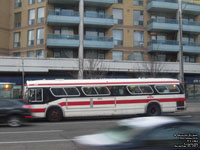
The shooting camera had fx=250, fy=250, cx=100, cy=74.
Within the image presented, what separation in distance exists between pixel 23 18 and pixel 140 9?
1659 centimetres

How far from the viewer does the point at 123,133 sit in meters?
4.97

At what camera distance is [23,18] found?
1366 inches

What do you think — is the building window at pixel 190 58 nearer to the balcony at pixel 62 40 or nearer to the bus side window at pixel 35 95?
the balcony at pixel 62 40

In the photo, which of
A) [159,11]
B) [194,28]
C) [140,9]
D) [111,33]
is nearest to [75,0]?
[111,33]

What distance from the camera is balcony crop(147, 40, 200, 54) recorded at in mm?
34312

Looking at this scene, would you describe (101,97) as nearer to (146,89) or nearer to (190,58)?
(146,89)

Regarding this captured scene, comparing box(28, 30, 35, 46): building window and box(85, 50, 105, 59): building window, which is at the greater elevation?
box(28, 30, 35, 46): building window

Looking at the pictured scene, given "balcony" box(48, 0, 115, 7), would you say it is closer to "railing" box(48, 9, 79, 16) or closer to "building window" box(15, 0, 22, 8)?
"railing" box(48, 9, 79, 16)

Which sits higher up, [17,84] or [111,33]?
[111,33]

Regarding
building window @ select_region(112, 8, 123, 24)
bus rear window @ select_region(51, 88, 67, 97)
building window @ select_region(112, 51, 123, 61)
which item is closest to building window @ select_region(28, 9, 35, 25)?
building window @ select_region(112, 8, 123, 24)

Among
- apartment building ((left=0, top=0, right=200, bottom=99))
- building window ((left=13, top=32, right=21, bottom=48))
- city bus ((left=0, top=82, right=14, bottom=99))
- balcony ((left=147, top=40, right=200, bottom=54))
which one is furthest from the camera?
building window ((left=13, top=32, right=21, bottom=48))

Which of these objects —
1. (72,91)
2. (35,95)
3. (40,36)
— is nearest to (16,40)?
(40,36)

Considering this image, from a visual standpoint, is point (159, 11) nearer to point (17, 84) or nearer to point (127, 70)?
point (127, 70)

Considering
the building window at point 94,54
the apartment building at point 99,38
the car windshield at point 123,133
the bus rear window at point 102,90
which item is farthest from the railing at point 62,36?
the car windshield at point 123,133
